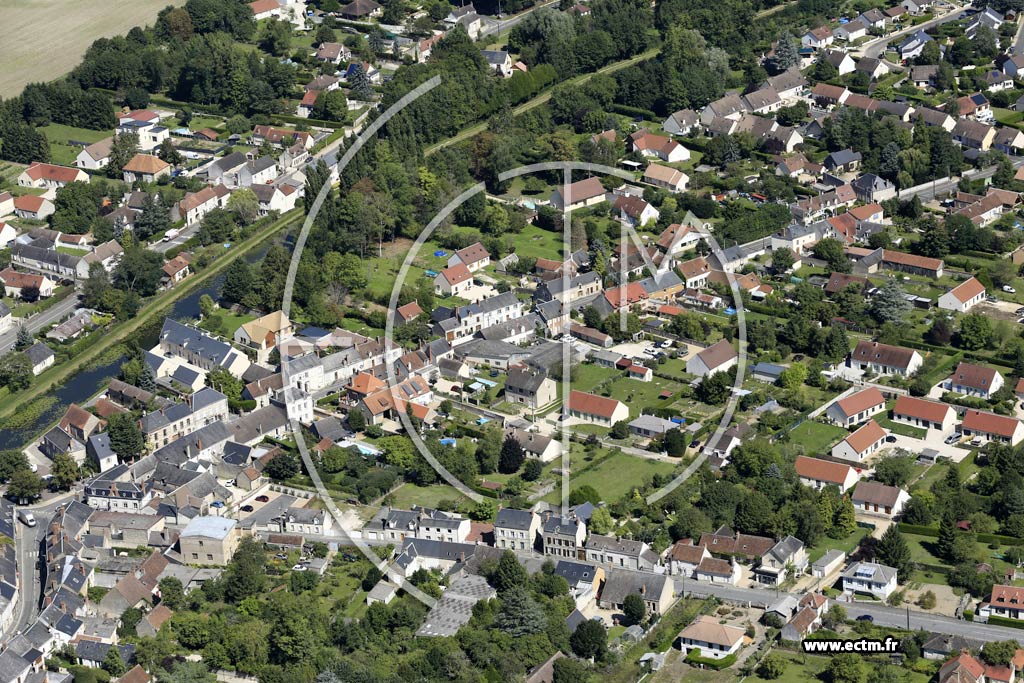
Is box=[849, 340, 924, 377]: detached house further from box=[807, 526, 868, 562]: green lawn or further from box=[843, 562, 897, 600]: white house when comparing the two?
box=[843, 562, 897, 600]: white house

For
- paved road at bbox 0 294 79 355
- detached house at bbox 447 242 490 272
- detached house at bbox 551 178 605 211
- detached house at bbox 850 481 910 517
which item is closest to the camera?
detached house at bbox 850 481 910 517

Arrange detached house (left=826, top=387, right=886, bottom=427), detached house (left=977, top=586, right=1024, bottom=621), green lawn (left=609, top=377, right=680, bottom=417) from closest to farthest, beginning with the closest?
1. detached house (left=977, top=586, right=1024, bottom=621)
2. detached house (left=826, top=387, right=886, bottom=427)
3. green lawn (left=609, top=377, right=680, bottom=417)

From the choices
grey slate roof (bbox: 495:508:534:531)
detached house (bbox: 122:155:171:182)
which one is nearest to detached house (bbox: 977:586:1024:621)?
grey slate roof (bbox: 495:508:534:531)

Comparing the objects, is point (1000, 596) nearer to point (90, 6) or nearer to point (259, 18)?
point (259, 18)

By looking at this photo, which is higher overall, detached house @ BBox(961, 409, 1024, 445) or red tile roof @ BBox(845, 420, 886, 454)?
red tile roof @ BBox(845, 420, 886, 454)

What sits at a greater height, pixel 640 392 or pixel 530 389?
pixel 530 389

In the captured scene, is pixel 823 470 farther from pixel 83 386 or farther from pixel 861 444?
pixel 83 386

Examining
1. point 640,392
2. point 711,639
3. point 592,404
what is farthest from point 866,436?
point 711,639

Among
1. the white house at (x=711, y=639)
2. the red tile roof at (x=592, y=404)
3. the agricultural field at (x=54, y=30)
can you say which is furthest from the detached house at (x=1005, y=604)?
the agricultural field at (x=54, y=30)
